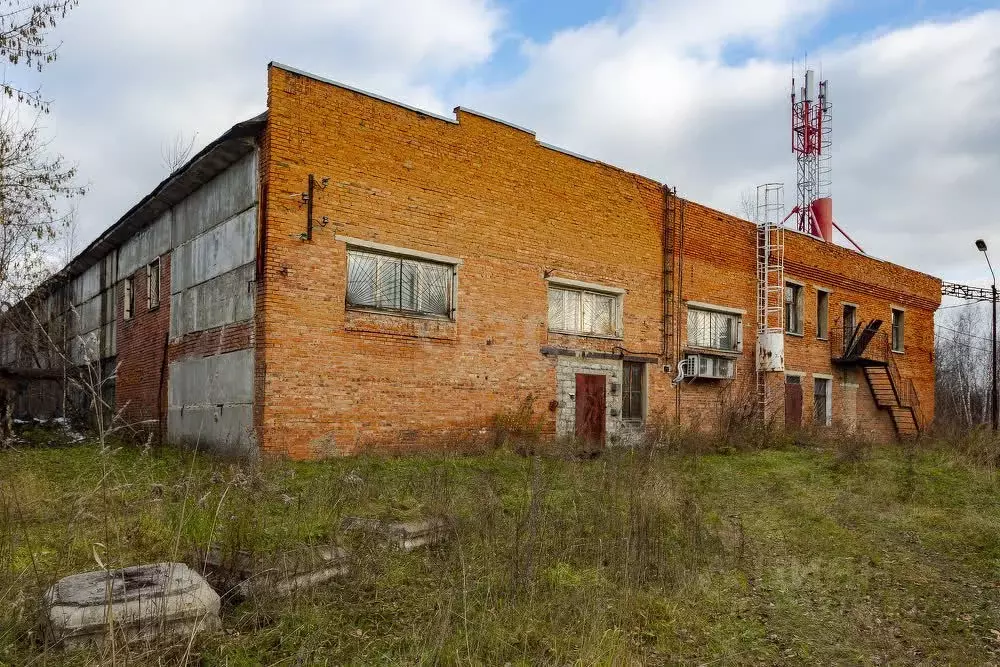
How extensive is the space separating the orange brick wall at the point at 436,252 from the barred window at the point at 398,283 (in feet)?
0.84

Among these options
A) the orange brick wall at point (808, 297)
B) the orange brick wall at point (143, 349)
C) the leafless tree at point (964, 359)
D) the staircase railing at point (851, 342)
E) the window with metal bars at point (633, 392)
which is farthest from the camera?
the leafless tree at point (964, 359)

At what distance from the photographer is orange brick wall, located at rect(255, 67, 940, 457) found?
11797 mm

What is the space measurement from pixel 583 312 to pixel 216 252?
7.74m

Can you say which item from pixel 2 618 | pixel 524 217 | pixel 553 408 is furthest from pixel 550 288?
pixel 2 618

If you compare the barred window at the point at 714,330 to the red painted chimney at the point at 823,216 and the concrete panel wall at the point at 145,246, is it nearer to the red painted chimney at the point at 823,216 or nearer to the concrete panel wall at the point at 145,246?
the red painted chimney at the point at 823,216

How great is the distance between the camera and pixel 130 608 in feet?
13.2

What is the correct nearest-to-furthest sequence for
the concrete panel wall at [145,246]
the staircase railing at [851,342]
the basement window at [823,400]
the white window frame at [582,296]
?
the white window frame at [582,296] < the concrete panel wall at [145,246] < the basement window at [823,400] < the staircase railing at [851,342]

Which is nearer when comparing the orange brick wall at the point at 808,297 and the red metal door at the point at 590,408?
the red metal door at the point at 590,408

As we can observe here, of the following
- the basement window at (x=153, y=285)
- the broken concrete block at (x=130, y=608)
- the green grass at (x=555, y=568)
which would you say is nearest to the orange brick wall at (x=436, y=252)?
the green grass at (x=555, y=568)

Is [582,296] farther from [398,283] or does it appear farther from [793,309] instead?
[793,309]

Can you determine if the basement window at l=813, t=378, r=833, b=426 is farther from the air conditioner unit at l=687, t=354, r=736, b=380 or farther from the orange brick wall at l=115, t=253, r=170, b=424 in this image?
the orange brick wall at l=115, t=253, r=170, b=424

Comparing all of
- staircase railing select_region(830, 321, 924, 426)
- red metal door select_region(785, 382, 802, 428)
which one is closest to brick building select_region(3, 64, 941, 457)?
red metal door select_region(785, 382, 802, 428)

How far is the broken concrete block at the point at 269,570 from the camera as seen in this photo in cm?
474

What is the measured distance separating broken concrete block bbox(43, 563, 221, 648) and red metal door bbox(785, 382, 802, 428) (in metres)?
19.1
